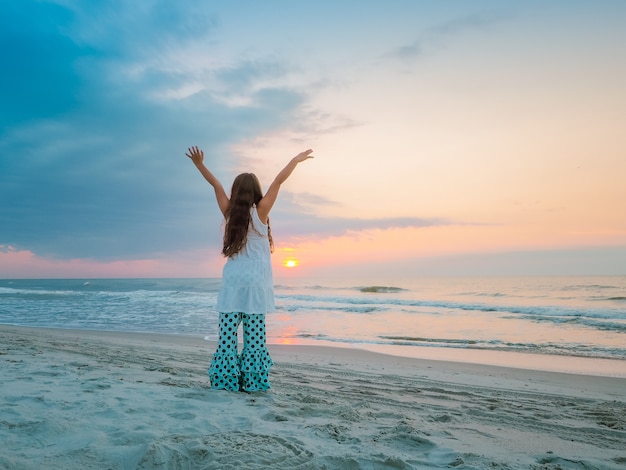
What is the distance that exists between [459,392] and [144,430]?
396 centimetres

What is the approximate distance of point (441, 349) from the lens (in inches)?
422

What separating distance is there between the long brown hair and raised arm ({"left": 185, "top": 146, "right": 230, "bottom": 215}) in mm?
117

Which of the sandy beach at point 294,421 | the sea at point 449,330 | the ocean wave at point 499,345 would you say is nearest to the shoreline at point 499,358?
the sea at point 449,330

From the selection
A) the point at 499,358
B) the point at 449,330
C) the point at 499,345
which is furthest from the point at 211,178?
the point at 449,330

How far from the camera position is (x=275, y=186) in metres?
4.40

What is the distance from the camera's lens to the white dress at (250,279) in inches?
174

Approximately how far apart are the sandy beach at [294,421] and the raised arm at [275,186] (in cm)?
183

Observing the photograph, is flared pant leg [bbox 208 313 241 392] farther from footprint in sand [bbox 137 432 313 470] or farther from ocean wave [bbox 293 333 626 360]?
ocean wave [bbox 293 333 626 360]

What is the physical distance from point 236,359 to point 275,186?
1.83 meters

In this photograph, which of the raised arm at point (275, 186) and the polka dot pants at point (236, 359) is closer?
the raised arm at point (275, 186)

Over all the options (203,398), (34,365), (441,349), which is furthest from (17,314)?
(203,398)

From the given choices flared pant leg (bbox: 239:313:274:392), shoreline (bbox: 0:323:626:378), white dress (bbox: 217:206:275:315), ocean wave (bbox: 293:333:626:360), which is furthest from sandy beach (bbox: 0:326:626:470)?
ocean wave (bbox: 293:333:626:360)

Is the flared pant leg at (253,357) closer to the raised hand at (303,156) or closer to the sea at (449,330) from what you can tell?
the raised hand at (303,156)

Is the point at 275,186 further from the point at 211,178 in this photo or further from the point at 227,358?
the point at 227,358
